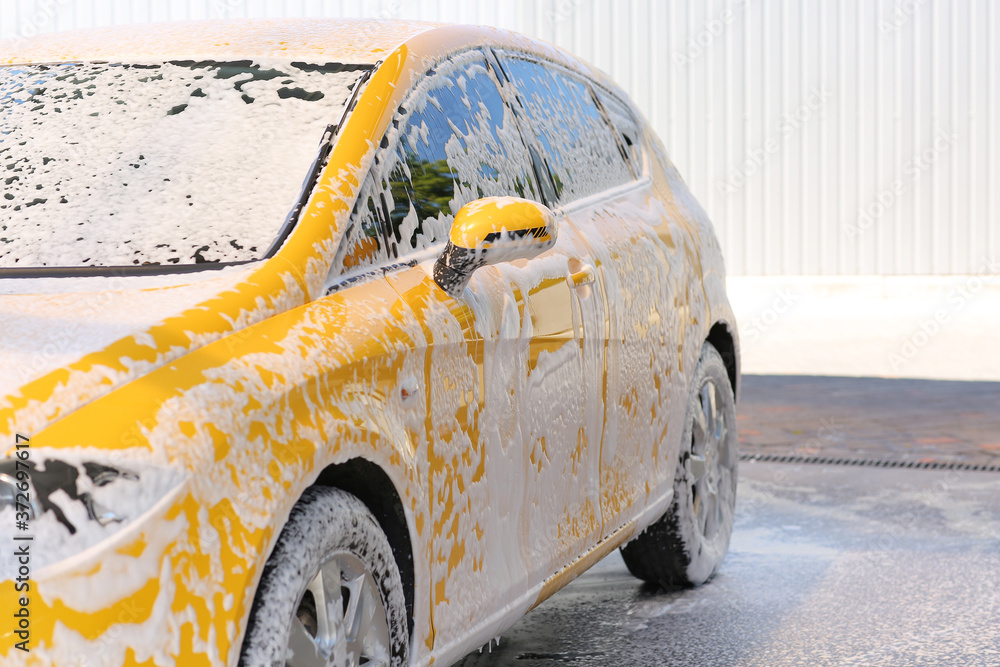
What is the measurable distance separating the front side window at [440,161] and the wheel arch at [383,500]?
0.39 m

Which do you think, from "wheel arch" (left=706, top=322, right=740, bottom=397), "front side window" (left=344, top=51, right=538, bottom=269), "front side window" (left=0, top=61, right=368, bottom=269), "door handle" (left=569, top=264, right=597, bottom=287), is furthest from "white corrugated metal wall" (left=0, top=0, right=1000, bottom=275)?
"front side window" (left=0, top=61, right=368, bottom=269)

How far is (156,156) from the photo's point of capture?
260cm

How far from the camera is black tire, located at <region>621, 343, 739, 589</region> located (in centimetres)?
404

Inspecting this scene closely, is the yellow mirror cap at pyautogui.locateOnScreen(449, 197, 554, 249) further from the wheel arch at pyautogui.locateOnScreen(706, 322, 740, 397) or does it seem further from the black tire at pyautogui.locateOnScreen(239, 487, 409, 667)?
the wheel arch at pyautogui.locateOnScreen(706, 322, 740, 397)

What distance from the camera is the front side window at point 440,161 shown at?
8.35 feet

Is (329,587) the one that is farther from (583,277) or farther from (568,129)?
(568,129)

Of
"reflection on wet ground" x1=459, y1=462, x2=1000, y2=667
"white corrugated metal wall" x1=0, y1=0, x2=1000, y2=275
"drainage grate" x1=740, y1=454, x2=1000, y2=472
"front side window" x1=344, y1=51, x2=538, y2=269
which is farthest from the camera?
"white corrugated metal wall" x1=0, y1=0, x2=1000, y2=275

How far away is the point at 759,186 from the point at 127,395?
11646mm

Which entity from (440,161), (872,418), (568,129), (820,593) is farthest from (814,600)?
(872,418)

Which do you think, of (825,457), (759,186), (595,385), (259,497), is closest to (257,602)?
(259,497)

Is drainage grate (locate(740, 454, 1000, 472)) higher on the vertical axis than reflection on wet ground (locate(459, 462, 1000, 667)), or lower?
lower

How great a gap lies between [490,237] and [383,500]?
1.70ft

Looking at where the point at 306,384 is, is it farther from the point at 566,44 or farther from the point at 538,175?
the point at 566,44

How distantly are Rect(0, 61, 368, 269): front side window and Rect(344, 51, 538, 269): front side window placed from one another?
137mm
